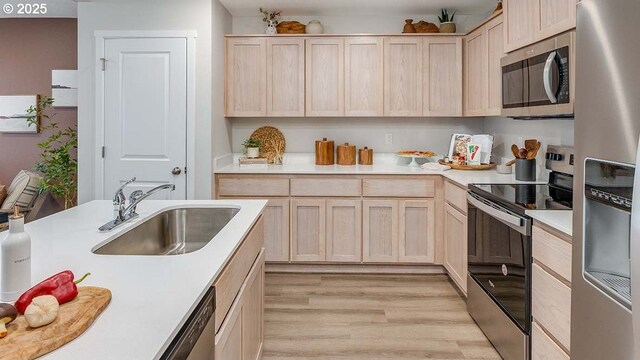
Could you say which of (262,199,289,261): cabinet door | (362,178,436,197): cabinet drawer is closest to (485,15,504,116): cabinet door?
(362,178,436,197): cabinet drawer

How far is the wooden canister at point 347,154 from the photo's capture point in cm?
424

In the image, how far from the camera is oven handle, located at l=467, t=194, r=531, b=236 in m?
2.04

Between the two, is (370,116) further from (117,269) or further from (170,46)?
(117,269)

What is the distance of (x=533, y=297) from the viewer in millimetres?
2023

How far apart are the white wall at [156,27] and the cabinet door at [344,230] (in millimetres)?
1188

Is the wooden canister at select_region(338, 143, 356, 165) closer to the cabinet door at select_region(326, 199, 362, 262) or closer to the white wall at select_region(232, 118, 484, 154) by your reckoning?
the white wall at select_region(232, 118, 484, 154)

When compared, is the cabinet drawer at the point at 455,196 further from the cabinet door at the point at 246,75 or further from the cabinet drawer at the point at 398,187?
the cabinet door at the point at 246,75

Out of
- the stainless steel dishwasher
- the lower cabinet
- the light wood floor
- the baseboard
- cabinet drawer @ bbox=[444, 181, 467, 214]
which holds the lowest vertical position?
the light wood floor

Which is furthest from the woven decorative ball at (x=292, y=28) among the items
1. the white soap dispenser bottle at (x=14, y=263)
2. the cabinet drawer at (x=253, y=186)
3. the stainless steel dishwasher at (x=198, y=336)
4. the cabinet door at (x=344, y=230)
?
the white soap dispenser bottle at (x=14, y=263)

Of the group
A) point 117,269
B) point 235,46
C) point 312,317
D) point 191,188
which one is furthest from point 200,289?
point 235,46

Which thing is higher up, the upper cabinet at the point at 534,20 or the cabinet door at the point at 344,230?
the upper cabinet at the point at 534,20

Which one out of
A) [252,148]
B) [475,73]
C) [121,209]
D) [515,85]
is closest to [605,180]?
[515,85]

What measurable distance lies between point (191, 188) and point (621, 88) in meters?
3.22

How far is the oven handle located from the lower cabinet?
1279 mm
